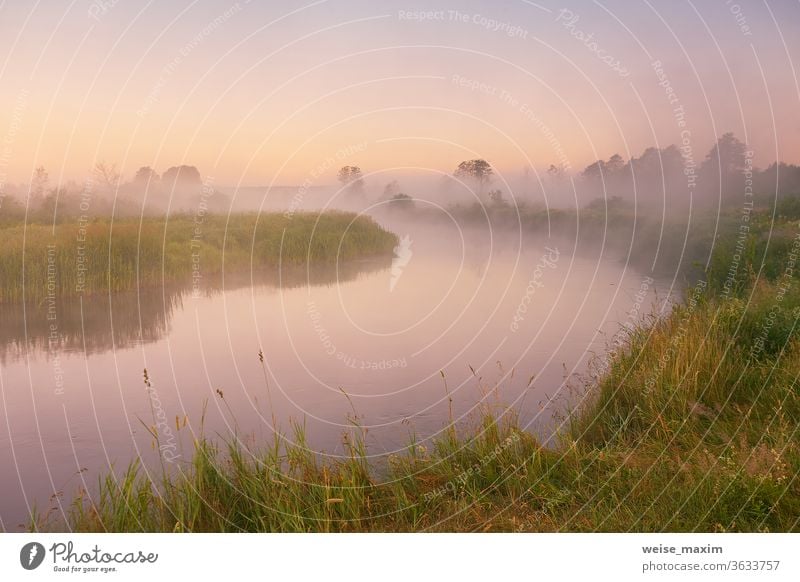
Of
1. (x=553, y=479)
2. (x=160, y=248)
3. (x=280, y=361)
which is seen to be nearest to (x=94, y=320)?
(x=160, y=248)

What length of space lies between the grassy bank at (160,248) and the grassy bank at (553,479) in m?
4.43

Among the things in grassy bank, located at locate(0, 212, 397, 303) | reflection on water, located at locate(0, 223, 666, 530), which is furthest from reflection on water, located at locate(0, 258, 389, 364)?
grassy bank, located at locate(0, 212, 397, 303)

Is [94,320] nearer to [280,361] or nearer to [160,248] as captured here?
[160,248]

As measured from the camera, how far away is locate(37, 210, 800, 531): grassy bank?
17.0 ft

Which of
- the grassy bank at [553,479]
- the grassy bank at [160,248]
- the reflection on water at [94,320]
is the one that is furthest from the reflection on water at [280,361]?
the grassy bank at [553,479]

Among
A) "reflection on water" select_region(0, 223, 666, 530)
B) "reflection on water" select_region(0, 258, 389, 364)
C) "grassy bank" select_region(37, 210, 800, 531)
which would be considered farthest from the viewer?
"reflection on water" select_region(0, 258, 389, 364)

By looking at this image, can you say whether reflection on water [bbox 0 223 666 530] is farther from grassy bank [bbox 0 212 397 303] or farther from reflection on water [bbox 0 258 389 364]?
grassy bank [bbox 0 212 397 303]

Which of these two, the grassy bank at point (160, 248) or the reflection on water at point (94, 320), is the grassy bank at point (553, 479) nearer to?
the grassy bank at point (160, 248)

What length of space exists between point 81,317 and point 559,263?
55.9 feet

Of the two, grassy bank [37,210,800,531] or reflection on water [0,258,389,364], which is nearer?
grassy bank [37,210,800,531]

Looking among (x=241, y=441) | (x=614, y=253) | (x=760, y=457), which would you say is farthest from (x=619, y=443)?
(x=614, y=253)

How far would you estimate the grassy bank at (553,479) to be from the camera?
5188 millimetres

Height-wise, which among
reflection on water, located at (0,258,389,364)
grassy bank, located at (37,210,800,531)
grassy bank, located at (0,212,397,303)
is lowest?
grassy bank, located at (37,210,800,531)

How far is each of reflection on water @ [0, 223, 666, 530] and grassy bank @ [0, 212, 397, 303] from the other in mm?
436
